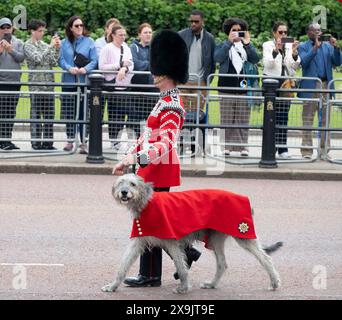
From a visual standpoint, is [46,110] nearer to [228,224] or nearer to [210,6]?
[228,224]

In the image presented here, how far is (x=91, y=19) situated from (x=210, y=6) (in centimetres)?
354

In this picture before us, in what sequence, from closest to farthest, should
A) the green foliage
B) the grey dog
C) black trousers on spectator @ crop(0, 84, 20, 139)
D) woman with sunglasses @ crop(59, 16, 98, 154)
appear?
1. the grey dog
2. black trousers on spectator @ crop(0, 84, 20, 139)
3. woman with sunglasses @ crop(59, 16, 98, 154)
4. the green foliage

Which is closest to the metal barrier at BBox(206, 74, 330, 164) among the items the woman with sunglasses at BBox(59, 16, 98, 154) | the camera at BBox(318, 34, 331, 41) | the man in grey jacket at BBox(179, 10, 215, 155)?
the man in grey jacket at BBox(179, 10, 215, 155)

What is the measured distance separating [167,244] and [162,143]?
32.0 inches

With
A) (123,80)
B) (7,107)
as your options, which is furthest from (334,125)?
(7,107)

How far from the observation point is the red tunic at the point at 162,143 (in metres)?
9.46

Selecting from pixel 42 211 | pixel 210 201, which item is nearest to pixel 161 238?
pixel 210 201

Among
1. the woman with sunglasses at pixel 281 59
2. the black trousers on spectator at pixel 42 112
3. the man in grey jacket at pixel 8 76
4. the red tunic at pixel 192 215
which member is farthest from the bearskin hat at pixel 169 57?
the woman with sunglasses at pixel 281 59

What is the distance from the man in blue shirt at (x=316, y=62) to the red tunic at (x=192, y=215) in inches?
319

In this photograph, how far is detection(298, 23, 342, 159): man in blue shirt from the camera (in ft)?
57.7

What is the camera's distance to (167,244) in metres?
9.46

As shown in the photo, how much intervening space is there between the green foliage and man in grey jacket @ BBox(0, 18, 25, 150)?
16.6 m

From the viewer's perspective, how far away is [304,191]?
15523mm

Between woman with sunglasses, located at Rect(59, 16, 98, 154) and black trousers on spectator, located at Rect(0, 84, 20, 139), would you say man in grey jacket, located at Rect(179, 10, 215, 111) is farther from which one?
black trousers on spectator, located at Rect(0, 84, 20, 139)
